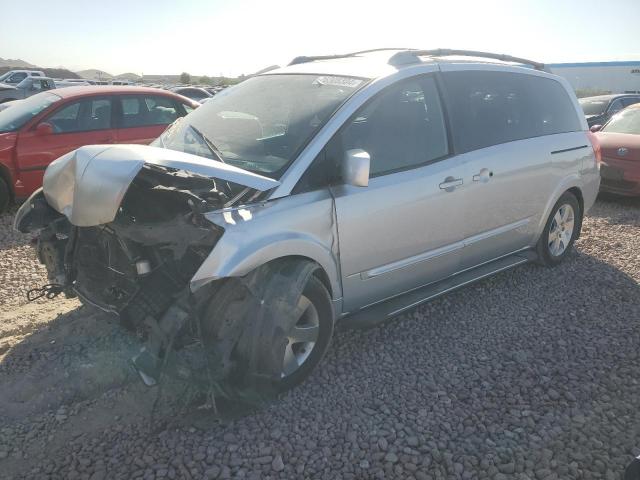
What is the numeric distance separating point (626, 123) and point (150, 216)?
8683 mm

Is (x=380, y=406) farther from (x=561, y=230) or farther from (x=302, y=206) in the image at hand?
(x=561, y=230)

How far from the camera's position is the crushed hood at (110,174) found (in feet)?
8.78

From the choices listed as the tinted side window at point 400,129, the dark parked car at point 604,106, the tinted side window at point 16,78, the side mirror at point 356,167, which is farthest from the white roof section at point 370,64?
the tinted side window at point 16,78

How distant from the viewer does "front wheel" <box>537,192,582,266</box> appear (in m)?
5.15

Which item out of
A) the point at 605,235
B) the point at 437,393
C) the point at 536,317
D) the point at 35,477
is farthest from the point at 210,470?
the point at 605,235

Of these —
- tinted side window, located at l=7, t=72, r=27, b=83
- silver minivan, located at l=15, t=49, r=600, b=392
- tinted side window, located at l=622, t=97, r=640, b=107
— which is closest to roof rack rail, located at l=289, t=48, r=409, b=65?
silver minivan, located at l=15, t=49, r=600, b=392

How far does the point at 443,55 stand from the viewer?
4355 mm

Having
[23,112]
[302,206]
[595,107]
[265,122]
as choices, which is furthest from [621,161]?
[23,112]

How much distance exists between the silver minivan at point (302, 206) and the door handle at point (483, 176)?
0.04 metres

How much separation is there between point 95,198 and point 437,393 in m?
2.21

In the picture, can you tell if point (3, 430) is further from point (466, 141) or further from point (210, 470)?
point (466, 141)

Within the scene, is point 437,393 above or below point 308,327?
below

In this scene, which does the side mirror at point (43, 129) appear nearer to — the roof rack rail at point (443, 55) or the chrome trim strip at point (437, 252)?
the roof rack rail at point (443, 55)

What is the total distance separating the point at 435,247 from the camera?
13.0 feet
